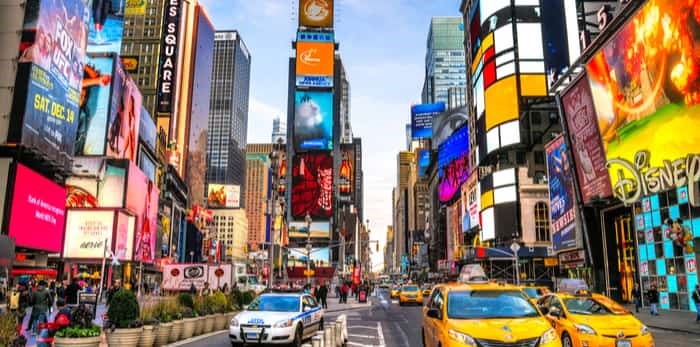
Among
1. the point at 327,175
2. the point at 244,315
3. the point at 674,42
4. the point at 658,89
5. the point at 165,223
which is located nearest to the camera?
the point at 244,315

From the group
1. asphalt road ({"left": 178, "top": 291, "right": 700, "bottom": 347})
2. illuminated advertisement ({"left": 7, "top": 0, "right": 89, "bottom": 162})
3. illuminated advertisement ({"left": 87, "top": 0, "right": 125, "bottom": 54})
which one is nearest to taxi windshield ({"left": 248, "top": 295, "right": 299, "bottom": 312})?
asphalt road ({"left": 178, "top": 291, "right": 700, "bottom": 347})

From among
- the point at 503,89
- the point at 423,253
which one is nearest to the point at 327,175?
the point at 423,253

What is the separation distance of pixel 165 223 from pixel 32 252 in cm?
5407

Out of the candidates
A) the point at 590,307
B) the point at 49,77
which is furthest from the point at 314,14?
the point at 590,307

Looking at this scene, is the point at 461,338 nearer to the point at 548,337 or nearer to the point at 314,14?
the point at 548,337

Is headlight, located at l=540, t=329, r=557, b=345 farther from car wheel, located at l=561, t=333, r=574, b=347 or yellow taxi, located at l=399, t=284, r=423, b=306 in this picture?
yellow taxi, located at l=399, t=284, r=423, b=306

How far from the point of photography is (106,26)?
291ft

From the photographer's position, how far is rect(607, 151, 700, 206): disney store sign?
25.5 m

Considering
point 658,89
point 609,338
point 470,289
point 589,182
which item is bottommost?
point 609,338

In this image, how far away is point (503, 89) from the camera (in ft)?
249

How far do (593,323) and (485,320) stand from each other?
3795mm

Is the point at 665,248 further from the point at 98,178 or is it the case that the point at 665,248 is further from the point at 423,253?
the point at 423,253

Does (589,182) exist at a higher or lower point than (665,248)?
higher

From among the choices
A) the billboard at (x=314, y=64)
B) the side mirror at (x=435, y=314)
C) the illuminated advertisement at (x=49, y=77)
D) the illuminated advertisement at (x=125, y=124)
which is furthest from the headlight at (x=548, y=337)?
the billboard at (x=314, y=64)
